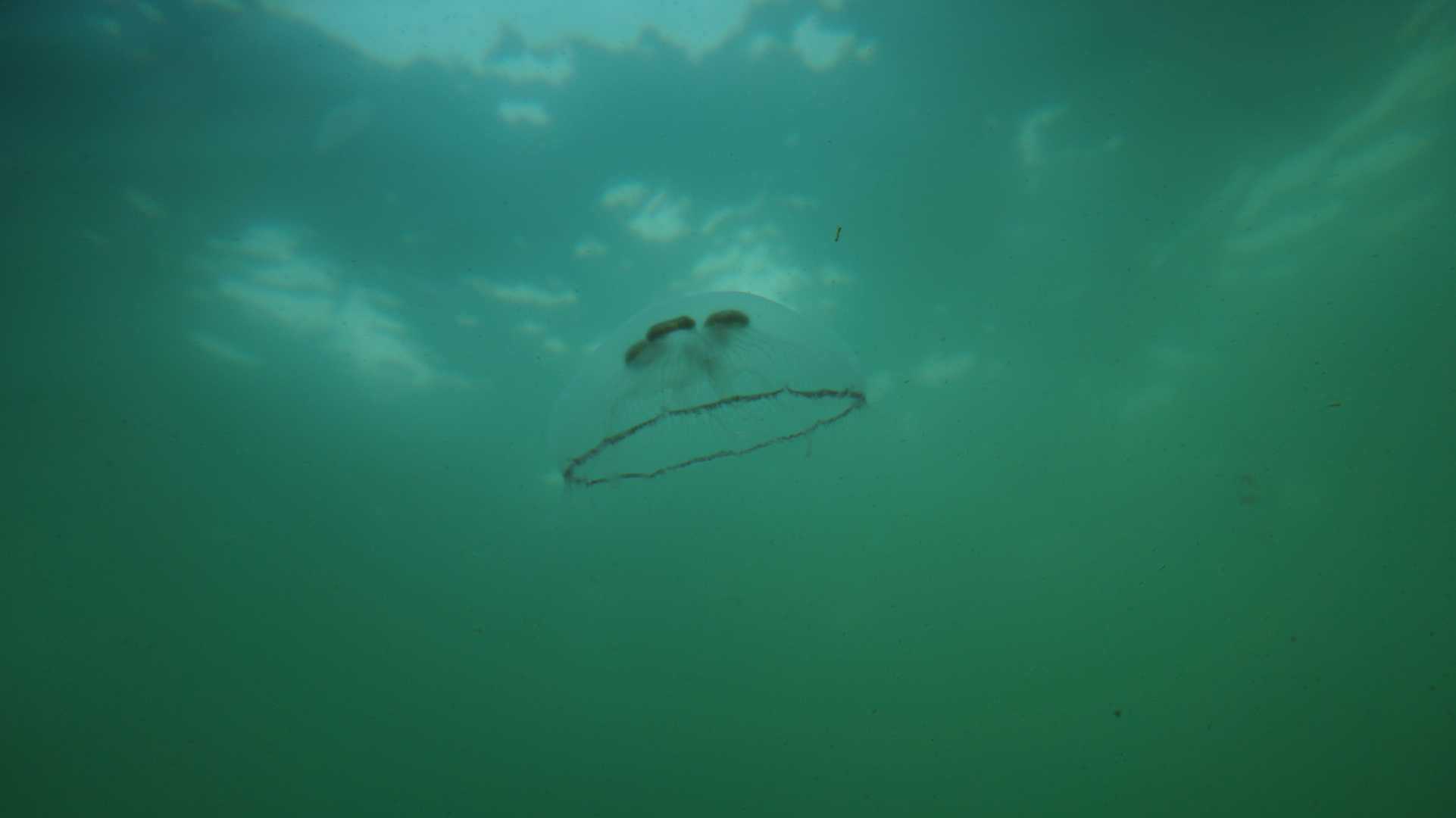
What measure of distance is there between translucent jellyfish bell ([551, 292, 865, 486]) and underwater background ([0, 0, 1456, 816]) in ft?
1.80

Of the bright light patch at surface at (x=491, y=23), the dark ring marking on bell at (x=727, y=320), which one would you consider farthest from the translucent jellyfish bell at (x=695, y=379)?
the bright light patch at surface at (x=491, y=23)

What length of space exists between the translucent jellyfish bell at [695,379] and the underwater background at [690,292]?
55cm

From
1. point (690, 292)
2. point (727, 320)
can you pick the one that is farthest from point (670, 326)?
point (690, 292)

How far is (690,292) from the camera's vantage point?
705 cm

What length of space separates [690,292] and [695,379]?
325cm

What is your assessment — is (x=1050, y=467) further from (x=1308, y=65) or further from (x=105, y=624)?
(x=105, y=624)

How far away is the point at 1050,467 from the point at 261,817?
87.5 ft

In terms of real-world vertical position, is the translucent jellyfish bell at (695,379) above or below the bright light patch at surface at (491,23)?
below

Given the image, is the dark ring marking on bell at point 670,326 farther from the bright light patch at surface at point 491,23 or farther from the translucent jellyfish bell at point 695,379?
the bright light patch at surface at point 491,23

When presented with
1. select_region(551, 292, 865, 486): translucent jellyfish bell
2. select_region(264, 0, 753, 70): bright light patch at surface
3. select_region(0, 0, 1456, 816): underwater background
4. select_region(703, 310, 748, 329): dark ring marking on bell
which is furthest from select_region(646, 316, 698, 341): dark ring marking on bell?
select_region(264, 0, 753, 70): bright light patch at surface

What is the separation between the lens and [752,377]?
4035mm

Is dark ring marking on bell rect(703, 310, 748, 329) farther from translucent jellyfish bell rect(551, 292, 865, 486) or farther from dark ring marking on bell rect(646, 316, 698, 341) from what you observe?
dark ring marking on bell rect(646, 316, 698, 341)

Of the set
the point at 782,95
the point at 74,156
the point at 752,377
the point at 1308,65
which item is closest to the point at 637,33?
the point at 782,95

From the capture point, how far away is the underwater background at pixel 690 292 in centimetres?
612
